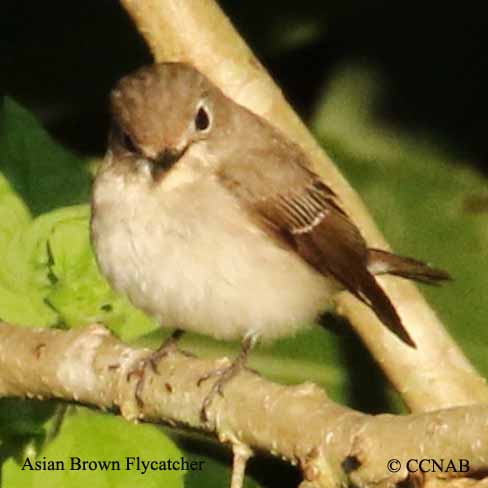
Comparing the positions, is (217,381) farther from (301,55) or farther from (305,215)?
(301,55)

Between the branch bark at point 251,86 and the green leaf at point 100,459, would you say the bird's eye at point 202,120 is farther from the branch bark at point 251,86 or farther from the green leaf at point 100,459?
the green leaf at point 100,459

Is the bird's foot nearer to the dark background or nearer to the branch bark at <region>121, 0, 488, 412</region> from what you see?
the branch bark at <region>121, 0, 488, 412</region>

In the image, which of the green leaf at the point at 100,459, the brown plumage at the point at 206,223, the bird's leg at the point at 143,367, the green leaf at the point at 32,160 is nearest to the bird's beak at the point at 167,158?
the brown plumage at the point at 206,223

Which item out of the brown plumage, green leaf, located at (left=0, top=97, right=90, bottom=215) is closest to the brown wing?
the brown plumage

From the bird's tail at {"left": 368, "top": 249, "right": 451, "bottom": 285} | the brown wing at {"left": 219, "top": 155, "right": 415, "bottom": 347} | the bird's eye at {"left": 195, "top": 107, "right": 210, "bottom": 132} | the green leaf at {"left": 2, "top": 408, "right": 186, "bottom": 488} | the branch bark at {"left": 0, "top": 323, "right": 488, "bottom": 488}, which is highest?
the bird's eye at {"left": 195, "top": 107, "right": 210, "bottom": 132}

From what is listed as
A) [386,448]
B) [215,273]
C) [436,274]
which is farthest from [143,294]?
[386,448]

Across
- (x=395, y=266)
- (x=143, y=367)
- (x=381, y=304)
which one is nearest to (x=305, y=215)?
(x=395, y=266)
